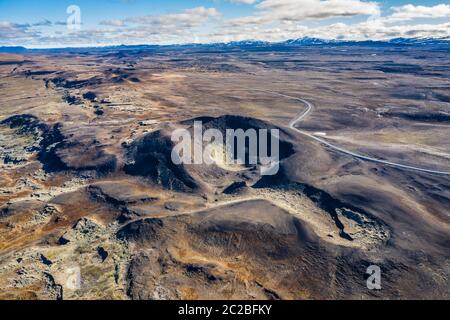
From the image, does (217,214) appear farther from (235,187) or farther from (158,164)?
(158,164)

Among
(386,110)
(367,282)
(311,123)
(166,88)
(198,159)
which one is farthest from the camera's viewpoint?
(166,88)

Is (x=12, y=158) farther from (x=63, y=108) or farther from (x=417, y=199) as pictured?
(x=417, y=199)

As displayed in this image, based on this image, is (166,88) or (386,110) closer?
(386,110)

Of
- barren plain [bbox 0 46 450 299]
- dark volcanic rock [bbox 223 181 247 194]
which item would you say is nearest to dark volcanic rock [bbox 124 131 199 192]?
barren plain [bbox 0 46 450 299]

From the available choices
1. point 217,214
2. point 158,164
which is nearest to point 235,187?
point 217,214

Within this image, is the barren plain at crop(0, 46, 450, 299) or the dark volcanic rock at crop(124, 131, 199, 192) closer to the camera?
the barren plain at crop(0, 46, 450, 299)

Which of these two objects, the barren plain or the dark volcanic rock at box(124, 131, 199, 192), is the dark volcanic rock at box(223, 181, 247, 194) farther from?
the dark volcanic rock at box(124, 131, 199, 192)

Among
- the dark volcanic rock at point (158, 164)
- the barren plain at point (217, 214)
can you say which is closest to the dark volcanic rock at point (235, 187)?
the barren plain at point (217, 214)

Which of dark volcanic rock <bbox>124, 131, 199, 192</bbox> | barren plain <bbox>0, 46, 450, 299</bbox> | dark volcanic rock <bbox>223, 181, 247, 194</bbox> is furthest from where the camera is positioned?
dark volcanic rock <bbox>124, 131, 199, 192</bbox>

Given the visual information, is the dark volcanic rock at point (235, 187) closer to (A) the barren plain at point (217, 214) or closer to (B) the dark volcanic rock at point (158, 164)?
(A) the barren plain at point (217, 214)

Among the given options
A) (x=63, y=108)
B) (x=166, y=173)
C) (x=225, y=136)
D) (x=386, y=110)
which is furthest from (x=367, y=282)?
(x=63, y=108)

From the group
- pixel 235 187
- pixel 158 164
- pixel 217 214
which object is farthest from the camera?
pixel 158 164
